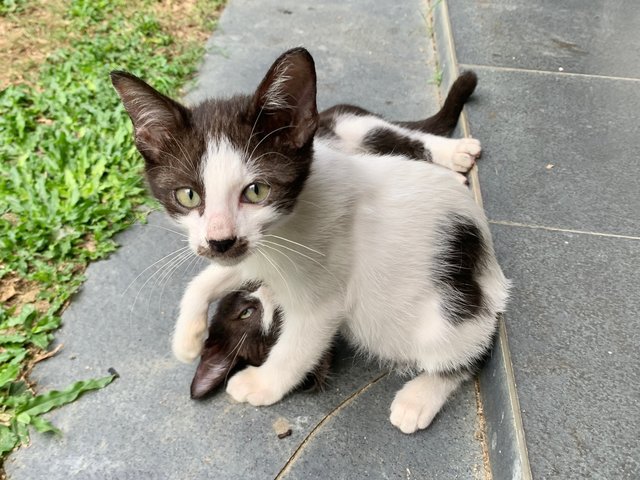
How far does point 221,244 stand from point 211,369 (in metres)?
0.70

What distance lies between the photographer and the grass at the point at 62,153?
6.46ft

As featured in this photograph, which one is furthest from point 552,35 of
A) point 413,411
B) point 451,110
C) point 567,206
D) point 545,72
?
point 413,411

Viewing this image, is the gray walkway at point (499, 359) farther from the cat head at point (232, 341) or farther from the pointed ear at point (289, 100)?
the pointed ear at point (289, 100)

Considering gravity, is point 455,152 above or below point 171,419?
above

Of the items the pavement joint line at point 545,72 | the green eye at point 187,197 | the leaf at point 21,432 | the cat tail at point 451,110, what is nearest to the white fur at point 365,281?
the green eye at point 187,197

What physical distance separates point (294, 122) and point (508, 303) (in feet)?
3.20

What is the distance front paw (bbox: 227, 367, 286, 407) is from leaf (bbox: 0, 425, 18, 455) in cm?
67

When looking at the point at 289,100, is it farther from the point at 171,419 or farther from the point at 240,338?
the point at 171,419

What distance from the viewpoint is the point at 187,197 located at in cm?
142

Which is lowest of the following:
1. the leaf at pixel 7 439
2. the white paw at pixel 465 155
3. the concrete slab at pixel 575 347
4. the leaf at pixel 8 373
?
the concrete slab at pixel 575 347

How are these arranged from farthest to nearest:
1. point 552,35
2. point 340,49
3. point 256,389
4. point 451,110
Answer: point 340,49 < point 552,35 < point 451,110 < point 256,389

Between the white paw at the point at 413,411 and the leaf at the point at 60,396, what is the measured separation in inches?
38.9

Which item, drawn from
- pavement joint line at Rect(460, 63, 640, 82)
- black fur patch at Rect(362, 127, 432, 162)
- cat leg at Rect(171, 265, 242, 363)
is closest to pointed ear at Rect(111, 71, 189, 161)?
cat leg at Rect(171, 265, 242, 363)

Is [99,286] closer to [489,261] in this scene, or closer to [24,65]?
[489,261]
